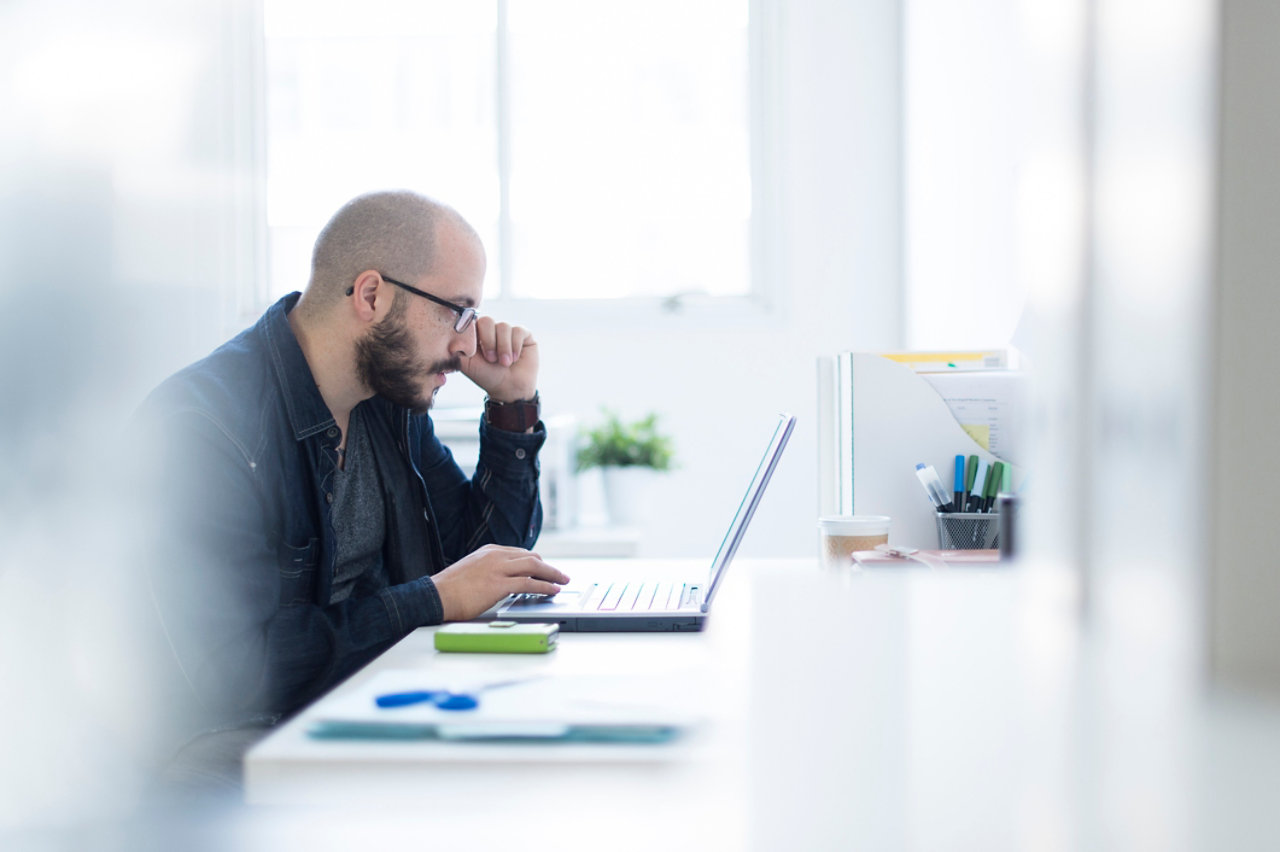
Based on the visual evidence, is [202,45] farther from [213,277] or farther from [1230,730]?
[1230,730]

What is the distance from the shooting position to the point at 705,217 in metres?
2.79

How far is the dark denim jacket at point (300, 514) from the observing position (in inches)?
31.3

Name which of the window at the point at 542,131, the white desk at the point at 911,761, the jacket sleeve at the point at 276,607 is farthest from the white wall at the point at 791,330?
the white desk at the point at 911,761

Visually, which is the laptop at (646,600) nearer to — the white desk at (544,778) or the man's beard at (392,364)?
the white desk at (544,778)

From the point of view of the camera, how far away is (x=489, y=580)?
91 cm

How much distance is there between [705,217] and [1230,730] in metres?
2.56

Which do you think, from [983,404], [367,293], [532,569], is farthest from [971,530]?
[367,293]

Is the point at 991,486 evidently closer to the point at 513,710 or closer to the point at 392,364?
the point at 392,364

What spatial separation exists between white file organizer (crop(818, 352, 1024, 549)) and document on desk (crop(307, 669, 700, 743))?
2.25 feet

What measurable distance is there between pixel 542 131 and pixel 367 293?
171 cm

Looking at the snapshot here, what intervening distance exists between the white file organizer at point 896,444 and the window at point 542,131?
1.54 meters

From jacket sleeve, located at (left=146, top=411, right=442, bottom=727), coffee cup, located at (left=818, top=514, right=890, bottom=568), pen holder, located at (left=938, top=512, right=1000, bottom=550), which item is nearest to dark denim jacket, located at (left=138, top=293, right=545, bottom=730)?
jacket sleeve, located at (left=146, top=411, right=442, bottom=727)

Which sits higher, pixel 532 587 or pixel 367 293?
pixel 367 293

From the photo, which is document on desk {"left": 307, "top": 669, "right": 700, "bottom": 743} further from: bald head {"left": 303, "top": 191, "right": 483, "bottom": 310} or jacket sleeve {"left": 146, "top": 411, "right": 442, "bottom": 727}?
bald head {"left": 303, "top": 191, "right": 483, "bottom": 310}
